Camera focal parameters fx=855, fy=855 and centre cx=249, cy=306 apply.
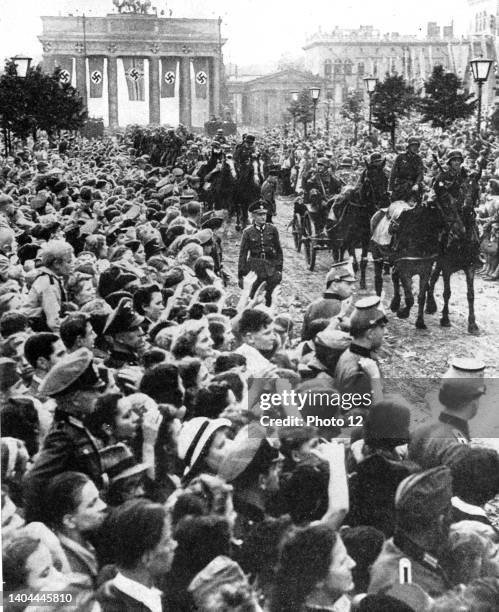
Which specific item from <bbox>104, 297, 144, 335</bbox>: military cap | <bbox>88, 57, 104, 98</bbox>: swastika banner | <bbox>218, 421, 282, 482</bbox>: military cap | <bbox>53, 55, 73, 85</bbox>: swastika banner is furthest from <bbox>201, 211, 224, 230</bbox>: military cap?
<bbox>88, 57, 104, 98</bbox>: swastika banner

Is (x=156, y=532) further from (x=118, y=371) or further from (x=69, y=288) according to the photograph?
(x=69, y=288)

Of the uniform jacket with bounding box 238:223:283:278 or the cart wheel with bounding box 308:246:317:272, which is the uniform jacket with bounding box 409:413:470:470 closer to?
the uniform jacket with bounding box 238:223:283:278

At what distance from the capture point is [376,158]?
10.9 meters

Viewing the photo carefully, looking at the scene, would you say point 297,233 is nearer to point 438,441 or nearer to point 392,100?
point 392,100

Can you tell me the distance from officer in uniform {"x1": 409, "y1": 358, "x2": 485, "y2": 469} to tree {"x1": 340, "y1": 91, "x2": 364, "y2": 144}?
433 centimetres

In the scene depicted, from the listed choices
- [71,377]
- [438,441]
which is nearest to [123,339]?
[71,377]

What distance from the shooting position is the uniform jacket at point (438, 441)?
168 inches

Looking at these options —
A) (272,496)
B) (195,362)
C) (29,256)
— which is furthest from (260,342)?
(29,256)

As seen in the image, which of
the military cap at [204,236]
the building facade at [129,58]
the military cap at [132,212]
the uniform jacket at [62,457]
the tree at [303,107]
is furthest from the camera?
the building facade at [129,58]

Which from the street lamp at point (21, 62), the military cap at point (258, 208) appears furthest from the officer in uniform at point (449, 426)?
the street lamp at point (21, 62)

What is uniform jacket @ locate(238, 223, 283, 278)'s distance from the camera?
27.7ft

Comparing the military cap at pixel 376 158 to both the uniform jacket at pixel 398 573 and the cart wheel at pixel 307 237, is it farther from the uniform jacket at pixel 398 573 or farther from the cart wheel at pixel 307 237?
the uniform jacket at pixel 398 573

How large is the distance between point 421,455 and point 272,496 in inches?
31.0

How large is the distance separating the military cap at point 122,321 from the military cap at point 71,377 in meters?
0.82
